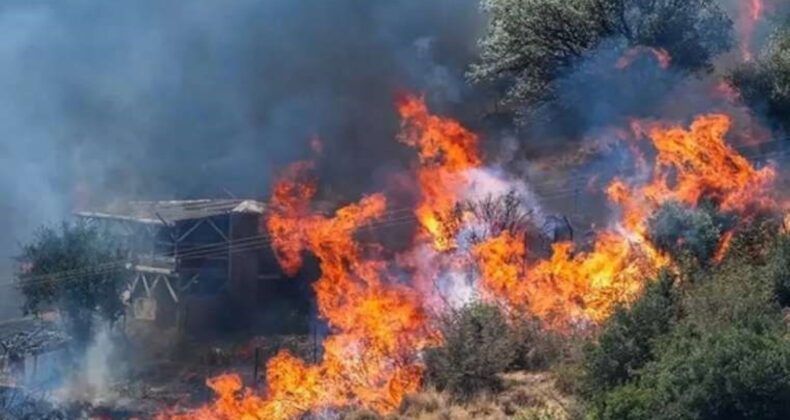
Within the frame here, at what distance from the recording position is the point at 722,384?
1535 centimetres

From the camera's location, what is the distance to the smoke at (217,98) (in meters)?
Answer: 34.8

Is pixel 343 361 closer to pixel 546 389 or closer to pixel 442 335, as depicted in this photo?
pixel 442 335

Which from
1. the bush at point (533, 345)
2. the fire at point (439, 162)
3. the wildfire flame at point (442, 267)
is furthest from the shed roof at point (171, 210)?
the bush at point (533, 345)

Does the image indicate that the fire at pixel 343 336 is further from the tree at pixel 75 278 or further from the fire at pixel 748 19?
the fire at pixel 748 19

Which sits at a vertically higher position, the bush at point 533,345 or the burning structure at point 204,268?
the burning structure at point 204,268

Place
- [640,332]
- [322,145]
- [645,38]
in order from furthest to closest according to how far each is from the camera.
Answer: [322,145] → [645,38] → [640,332]

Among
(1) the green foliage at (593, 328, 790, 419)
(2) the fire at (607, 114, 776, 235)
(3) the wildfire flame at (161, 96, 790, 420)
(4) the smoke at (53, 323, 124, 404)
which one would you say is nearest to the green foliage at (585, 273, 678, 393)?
(3) the wildfire flame at (161, 96, 790, 420)

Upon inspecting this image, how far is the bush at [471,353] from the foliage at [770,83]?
36.1ft

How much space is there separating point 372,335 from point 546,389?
16.3 feet

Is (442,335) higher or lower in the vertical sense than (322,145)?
lower

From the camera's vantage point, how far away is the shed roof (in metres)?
31.2

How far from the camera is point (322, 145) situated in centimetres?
3459

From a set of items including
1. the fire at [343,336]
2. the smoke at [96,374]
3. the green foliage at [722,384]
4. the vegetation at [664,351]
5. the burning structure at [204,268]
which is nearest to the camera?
the green foliage at [722,384]

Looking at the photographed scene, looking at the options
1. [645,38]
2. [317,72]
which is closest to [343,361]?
[645,38]
